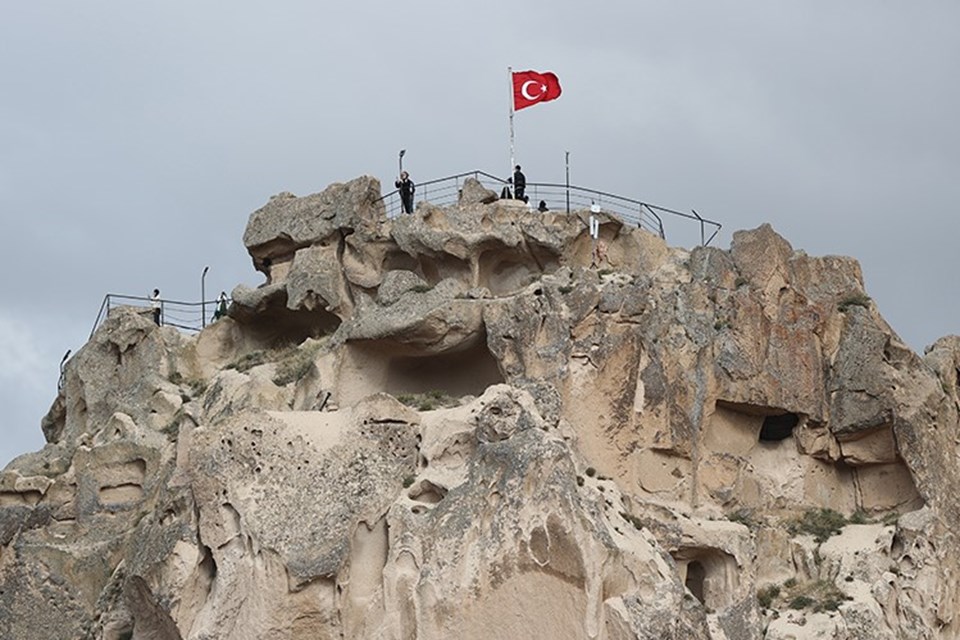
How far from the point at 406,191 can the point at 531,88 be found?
4385 millimetres

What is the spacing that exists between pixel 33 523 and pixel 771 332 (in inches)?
746

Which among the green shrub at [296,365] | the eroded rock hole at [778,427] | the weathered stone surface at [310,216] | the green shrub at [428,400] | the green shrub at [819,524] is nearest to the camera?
the green shrub at [428,400]

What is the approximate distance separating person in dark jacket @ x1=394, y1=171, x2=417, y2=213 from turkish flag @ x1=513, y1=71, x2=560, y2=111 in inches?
138

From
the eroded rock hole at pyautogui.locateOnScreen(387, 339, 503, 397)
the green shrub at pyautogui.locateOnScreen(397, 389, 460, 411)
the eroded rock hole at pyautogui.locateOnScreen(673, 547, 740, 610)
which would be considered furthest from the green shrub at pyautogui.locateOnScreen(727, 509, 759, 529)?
the green shrub at pyautogui.locateOnScreen(397, 389, 460, 411)

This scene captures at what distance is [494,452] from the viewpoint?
4391cm

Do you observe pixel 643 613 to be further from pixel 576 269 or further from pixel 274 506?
pixel 576 269

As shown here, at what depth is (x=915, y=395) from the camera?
52.4 meters

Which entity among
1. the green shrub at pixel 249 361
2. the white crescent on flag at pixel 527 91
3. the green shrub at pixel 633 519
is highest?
the white crescent on flag at pixel 527 91

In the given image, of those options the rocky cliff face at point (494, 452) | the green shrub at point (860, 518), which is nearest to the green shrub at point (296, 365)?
the rocky cliff face at point (494, 452)

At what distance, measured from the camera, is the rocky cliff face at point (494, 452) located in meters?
43.6

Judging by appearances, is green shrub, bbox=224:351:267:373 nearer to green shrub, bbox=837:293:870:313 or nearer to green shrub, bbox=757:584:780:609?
green shrub, bbox=757:584:780:609

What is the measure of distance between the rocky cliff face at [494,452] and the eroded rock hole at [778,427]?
0.22 ft

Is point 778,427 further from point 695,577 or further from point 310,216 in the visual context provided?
point 310,216

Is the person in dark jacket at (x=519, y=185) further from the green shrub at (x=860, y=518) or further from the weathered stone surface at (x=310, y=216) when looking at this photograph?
the green shrub at (x=860, y=518)
